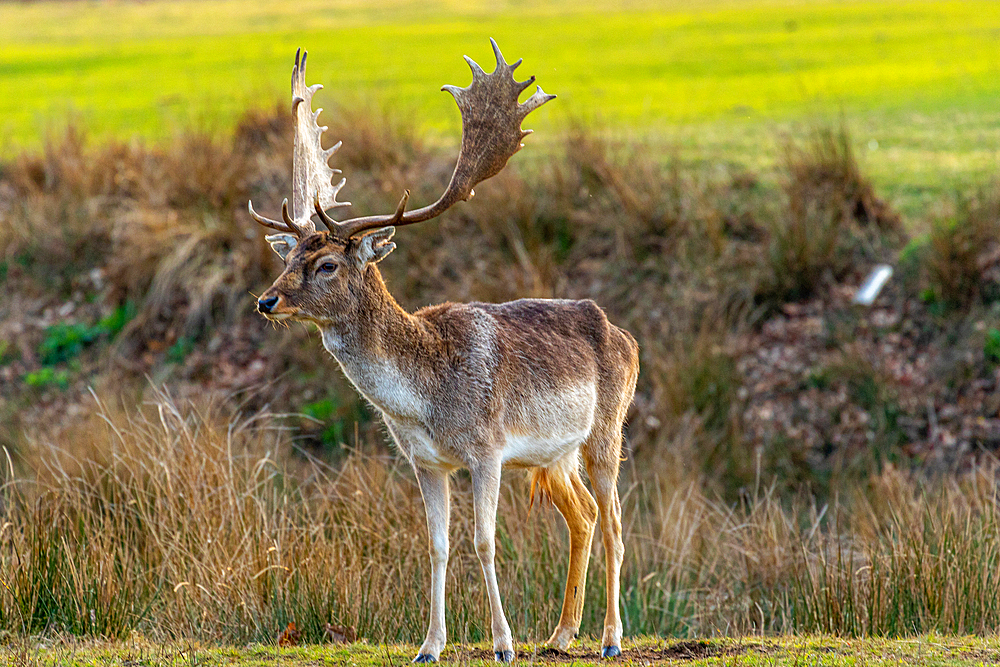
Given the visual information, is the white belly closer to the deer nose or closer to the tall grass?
the deer nose

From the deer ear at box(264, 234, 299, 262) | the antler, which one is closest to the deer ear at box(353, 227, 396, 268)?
the deer ear at box(264, 234, 299, 262)

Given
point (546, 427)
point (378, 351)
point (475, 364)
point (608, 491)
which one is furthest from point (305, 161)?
point (608, 491)

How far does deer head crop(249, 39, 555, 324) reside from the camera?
16.4 ft

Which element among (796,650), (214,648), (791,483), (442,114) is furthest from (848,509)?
(442,114)

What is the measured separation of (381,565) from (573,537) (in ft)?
6.03

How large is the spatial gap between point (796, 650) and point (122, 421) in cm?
628

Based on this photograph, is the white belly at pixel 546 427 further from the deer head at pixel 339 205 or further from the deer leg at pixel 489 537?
the deer head at pixel 339 205

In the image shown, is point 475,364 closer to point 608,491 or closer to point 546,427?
point 546,427

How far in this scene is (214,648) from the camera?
5.93 m

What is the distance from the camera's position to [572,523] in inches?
233

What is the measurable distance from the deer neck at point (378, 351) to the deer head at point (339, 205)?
0.08 meters

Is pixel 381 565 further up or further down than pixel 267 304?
further down

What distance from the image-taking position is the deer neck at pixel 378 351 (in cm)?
515

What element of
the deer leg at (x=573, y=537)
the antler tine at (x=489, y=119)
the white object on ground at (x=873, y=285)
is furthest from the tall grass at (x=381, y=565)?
the white object on ground at (x=873, y=285)
